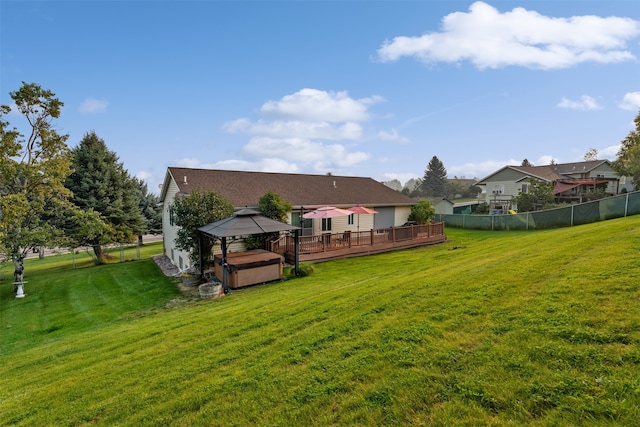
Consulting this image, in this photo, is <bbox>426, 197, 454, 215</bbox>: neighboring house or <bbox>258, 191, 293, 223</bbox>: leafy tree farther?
<bbox>426, 197, 454, 215</bbox>: neighboring house

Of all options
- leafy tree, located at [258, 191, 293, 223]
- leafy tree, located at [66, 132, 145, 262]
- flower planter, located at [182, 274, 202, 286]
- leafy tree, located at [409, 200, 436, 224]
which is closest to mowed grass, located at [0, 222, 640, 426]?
flower planter, located at [182, 274, 202, 286]

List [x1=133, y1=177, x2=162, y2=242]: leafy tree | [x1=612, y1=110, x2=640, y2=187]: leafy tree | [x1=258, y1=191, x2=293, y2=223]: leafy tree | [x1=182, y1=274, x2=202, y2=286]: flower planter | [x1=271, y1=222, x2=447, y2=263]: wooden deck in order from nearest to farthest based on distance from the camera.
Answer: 1. [x1=182, y1=274, x2=202, y2=286]: flower planter
2. [x1=271, y1=222, x2=447, y2=263]: wooden deck
3. [x1=258, y1=191, x2=293, y2=223]: leafy tree
4. [x1=612, y1=110, x2=640, y2=187]: leafy tree
5. [x1=133, y1=177, x2=162, y2=242]: leafy tree

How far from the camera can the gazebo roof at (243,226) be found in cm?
1058

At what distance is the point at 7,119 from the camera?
12820mm

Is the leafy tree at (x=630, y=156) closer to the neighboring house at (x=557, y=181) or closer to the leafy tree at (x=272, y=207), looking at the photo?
the neighboring house at (x=557, y=181)

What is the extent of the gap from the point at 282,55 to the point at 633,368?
62.0 ft

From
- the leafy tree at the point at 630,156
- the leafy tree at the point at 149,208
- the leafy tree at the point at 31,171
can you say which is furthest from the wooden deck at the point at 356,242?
the leafy tree at the point at 149,208

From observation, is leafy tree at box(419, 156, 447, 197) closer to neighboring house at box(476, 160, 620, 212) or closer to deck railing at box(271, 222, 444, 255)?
neighboring house at box(476, 160, 620, 212)

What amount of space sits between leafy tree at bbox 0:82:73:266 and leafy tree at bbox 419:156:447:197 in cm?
7103

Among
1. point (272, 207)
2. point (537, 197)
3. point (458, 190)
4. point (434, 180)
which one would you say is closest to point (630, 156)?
point (537, 197)

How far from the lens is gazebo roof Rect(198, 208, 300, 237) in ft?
34.7

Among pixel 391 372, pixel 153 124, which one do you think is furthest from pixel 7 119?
pixel 391 372

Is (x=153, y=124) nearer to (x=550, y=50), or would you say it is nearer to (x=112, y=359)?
(x=112, y=359)

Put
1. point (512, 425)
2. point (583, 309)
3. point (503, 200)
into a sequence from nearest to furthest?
point (512, 425) → point (583, 309) → point (503, 200)
